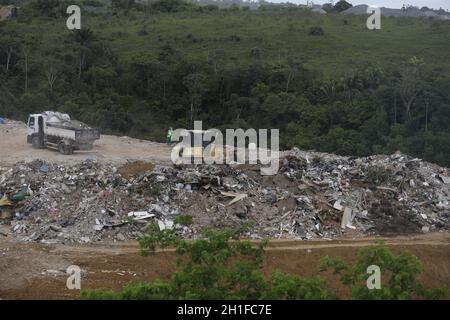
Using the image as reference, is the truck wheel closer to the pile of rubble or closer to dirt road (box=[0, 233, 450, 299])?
the pile of rubble

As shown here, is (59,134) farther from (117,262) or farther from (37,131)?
(117,262)

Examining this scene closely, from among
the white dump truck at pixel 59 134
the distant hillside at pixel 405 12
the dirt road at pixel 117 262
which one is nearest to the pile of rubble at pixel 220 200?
the dirt road at pixel 117 262

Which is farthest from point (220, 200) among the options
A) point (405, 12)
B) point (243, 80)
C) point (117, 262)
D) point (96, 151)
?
point (405, 12)

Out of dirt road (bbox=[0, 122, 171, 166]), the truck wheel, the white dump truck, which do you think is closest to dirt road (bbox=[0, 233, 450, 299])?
dirt road (bbox=[0, 122, 171, 166])

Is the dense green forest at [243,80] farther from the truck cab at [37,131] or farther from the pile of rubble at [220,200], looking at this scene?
the pile of rubble at [220,200]
